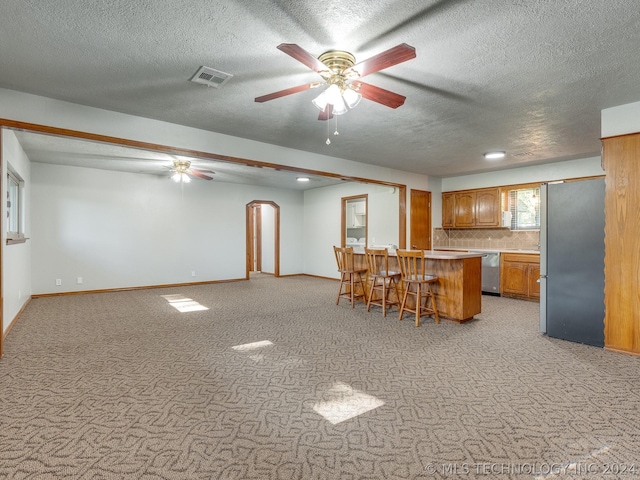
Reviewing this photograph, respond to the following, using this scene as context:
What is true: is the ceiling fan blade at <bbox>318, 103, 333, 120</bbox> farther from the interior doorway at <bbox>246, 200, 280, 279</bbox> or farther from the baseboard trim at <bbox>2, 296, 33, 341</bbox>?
the interior doorway at <bbox>246, 200, 280, 279</bbox>

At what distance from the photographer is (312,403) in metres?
2.36

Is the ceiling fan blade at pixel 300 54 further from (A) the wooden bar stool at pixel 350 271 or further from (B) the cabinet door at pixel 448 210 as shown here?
(B) the cabinet door at pixel 448 210

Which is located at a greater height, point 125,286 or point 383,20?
point 383,20

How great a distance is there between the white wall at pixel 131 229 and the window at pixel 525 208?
18.6 feet

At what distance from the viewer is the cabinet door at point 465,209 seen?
23.6ft

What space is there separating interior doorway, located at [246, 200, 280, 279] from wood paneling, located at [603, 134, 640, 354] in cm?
709

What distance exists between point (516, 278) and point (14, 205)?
8.36 metres

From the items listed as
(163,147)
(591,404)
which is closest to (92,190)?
(163,147)

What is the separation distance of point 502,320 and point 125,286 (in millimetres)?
6965

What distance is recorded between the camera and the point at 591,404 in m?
2.33

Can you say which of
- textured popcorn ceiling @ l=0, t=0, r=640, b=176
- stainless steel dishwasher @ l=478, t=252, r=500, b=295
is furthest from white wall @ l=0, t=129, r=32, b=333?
stainless steel dishwasher @ l=478, t=252, r=500, b=295

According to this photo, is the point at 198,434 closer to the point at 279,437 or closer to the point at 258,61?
the point at 279,437

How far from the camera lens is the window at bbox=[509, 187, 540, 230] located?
6496 mm

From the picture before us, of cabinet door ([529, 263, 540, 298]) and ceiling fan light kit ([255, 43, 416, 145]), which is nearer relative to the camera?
ceiling fan light kit ([255, 43, 416, 145])
